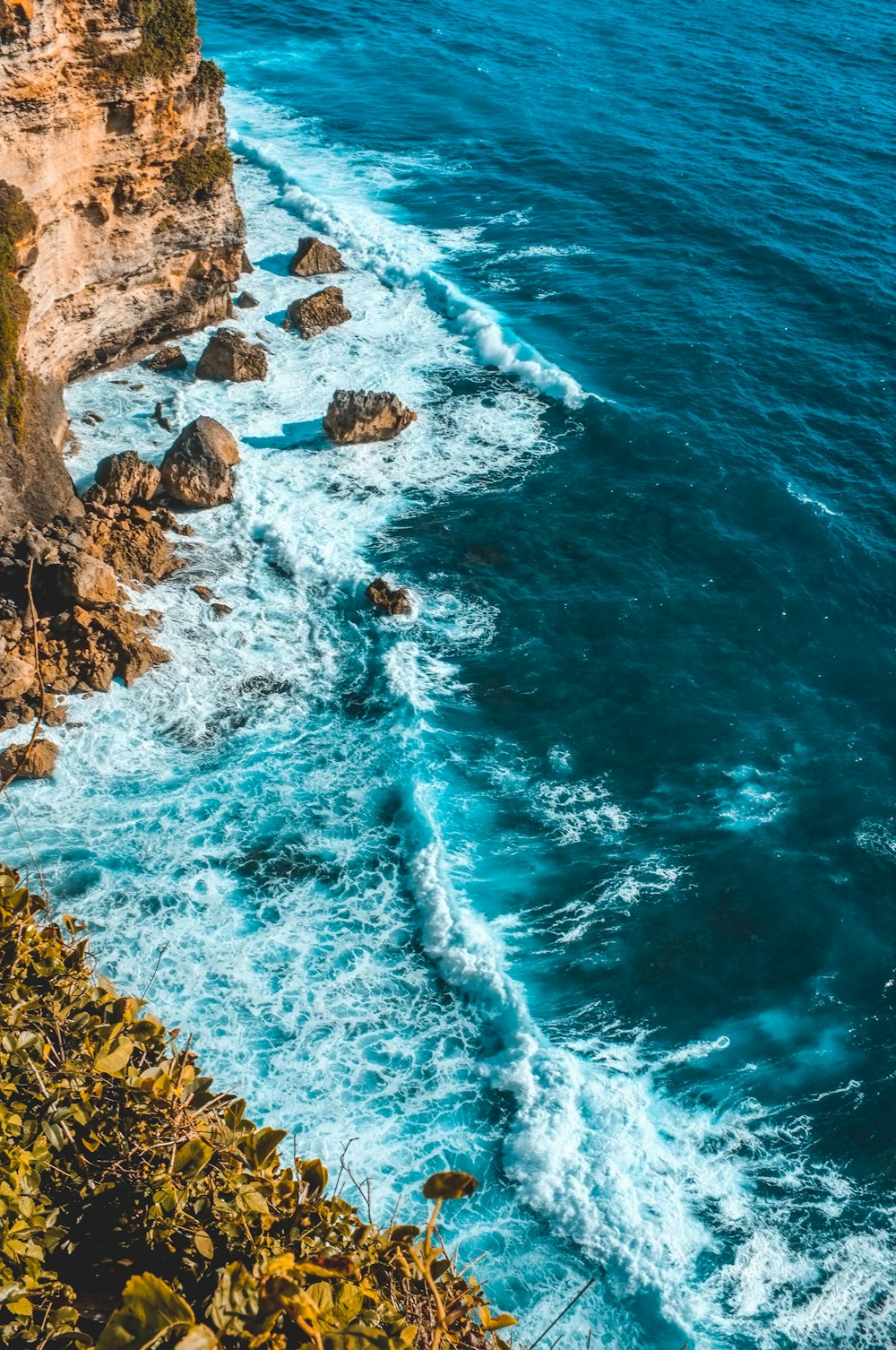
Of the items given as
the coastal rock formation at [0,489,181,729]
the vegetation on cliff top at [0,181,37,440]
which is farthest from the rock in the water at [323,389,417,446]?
the coastal rock formation at [0,489,181,729]

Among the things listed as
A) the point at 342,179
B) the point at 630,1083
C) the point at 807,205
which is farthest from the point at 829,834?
the point at 342,179

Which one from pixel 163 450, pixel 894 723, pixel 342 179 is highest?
pixel 342 179

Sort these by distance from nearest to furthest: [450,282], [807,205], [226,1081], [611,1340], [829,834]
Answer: [611,1340]
[226,1081]
[829,834]
[450,282]
[807,205]

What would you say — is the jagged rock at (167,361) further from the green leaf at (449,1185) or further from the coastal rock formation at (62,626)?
the green leaf at (449,1185)

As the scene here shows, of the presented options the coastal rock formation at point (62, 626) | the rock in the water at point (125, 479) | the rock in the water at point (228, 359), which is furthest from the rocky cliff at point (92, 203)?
the rock in the water at point (228, 359)

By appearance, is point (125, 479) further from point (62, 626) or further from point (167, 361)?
point (167, 361)

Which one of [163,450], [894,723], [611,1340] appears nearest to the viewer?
[611,1340]

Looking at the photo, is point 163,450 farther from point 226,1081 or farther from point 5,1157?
point 5,1157
